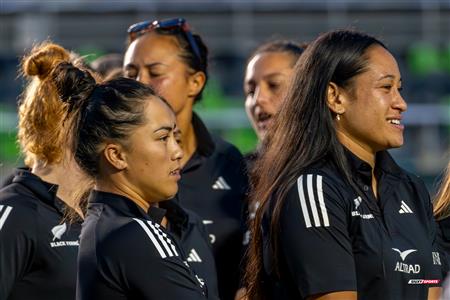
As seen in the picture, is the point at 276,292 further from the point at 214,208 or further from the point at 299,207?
the point at 214,208

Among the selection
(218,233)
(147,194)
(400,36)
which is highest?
(147,194)

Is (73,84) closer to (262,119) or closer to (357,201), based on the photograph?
(357,201)

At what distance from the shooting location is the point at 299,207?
11.9ft

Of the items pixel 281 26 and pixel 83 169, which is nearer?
pixel 83 169

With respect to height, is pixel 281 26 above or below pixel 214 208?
below

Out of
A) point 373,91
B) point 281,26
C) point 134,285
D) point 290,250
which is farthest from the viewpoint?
point 281,26

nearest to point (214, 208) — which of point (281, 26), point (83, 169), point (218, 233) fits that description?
point (218, 233)

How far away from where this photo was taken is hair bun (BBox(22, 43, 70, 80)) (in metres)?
4.48

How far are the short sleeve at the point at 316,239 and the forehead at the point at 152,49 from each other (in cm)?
175

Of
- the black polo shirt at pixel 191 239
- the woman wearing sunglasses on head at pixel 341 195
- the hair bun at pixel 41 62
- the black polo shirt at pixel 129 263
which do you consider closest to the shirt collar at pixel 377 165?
the woman wearing sunglasses on head at pixel 341 195

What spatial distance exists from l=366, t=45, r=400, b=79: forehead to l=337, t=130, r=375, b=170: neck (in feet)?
0.74

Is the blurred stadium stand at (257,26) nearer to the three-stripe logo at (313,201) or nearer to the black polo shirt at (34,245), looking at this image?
the black polo shirt at (34,245)

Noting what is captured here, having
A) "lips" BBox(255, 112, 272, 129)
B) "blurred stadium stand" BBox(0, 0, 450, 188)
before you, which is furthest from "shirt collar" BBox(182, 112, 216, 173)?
"blurred stadium stand" BBox(0, 0, 450, 188)

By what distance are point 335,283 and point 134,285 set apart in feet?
2.07
